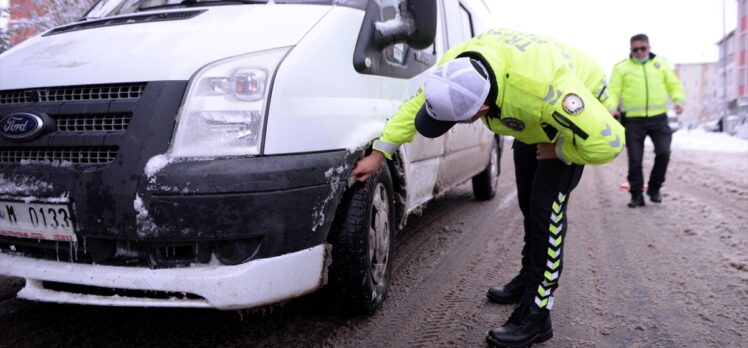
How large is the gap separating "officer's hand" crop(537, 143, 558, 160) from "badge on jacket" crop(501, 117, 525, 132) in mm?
184

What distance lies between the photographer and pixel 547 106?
1.93 m

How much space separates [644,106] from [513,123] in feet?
14.2

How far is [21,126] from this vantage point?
204 cm

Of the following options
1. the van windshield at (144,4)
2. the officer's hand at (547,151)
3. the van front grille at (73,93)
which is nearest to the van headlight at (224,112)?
the van front grille at (73,93)

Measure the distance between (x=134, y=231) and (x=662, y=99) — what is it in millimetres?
5643

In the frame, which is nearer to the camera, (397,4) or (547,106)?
(547,106)

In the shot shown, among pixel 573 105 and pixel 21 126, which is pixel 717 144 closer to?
pixel 573 105

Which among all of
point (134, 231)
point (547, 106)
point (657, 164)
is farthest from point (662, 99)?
point (134, 231)

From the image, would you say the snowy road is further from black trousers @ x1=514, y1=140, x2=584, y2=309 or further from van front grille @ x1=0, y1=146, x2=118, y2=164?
van front grille @ x1=0, y1=146, x2=118, y2=164

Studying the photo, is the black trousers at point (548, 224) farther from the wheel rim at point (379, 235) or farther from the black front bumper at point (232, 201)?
the black front bumper at point (232, 201)

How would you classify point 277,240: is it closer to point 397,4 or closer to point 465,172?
point 397,4

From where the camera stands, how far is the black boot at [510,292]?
111 inches

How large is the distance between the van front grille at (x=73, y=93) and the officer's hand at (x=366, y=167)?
91cm

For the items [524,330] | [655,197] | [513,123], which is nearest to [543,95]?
[513,123]
